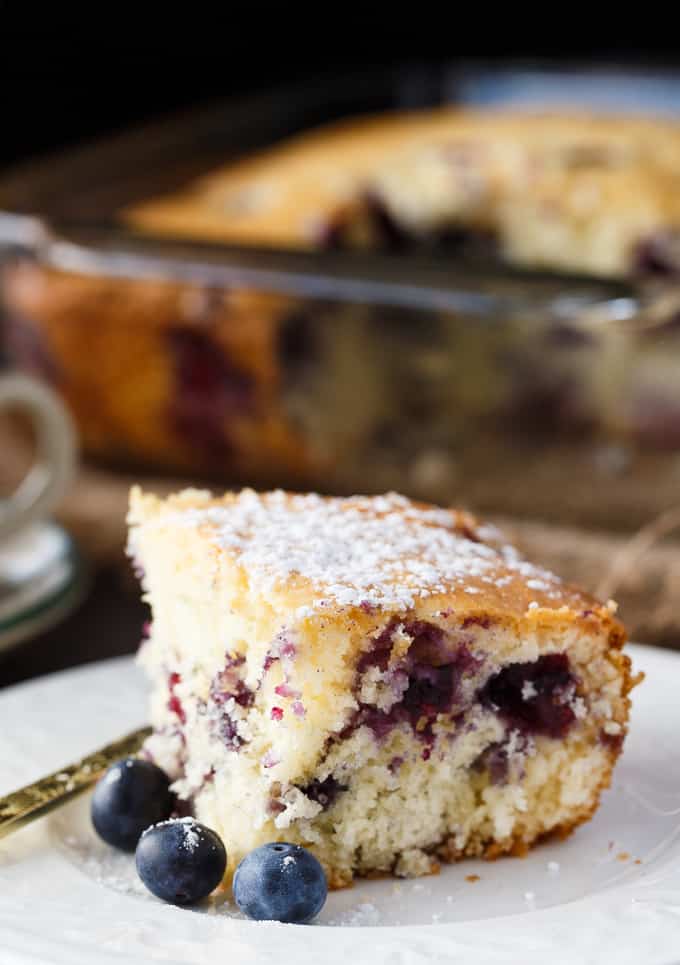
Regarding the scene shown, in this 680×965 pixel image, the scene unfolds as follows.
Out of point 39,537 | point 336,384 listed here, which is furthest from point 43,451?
point 336,384

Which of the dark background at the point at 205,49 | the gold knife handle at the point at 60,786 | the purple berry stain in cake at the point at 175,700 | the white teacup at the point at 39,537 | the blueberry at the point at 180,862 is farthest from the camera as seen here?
the dark background at the point at 205,49

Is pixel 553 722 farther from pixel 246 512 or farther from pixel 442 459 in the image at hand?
pixel 442 459

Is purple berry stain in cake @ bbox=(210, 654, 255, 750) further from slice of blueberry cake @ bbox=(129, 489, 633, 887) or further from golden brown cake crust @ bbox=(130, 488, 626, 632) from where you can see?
golden brown cake crust @ bbox=(130, 488, 626, 632)

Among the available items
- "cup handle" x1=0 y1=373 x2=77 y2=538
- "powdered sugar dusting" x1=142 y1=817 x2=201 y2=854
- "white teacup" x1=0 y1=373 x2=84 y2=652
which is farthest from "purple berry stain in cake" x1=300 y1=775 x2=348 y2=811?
"cup handle" x1=0 y1=373 x2=77 y2=538

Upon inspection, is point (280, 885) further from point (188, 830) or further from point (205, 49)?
point (205, 49)

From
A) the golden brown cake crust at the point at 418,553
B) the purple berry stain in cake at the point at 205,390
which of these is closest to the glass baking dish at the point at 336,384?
the purple berry stain in cake at the point at 205,390

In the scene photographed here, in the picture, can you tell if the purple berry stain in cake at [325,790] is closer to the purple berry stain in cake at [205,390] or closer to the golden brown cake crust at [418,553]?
the golden brown cake crust at [418,553]
